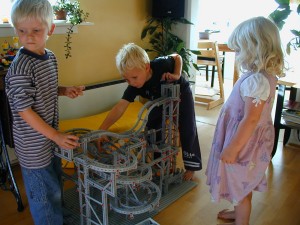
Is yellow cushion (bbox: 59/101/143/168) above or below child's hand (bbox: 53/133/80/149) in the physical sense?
below

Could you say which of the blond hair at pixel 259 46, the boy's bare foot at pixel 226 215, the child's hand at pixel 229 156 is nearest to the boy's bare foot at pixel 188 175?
the boy's bare foot at pixel 226 215

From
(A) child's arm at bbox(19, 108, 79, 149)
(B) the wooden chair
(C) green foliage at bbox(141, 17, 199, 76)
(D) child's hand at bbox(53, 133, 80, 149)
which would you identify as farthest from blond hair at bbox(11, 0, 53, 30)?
(B) the wooden chair

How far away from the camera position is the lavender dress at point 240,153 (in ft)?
4.74

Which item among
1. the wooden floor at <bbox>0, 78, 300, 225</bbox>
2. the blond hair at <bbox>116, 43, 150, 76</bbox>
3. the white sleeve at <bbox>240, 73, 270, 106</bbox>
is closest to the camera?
the white sleeve at <bbox>240, 73, 270, 106</bbox>

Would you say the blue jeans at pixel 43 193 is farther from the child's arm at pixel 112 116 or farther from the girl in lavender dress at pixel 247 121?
the girl in lavender dress at pixel 247 121

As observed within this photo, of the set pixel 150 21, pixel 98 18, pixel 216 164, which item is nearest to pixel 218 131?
pixel 216 164

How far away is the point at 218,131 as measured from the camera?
1.57 m

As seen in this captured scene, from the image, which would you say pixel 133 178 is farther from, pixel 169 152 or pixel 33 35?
pixel 33 35

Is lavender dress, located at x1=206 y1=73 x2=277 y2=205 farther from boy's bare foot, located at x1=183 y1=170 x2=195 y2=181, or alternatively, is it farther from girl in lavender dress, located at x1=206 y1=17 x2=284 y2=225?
boy's bare foot, located at x1=183 y1=170 x2=195 y2=181

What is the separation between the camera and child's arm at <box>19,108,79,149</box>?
119 centimetres

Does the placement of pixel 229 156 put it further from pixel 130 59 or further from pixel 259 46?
pixel 130 59

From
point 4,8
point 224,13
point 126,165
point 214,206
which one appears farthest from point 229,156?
point 224,13

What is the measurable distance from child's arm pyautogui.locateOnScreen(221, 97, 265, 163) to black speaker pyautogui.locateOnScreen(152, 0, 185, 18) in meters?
2.18

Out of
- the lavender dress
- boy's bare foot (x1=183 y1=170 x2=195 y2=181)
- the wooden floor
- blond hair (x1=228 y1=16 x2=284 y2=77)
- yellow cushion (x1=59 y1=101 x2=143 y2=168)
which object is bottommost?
the wooden floor
